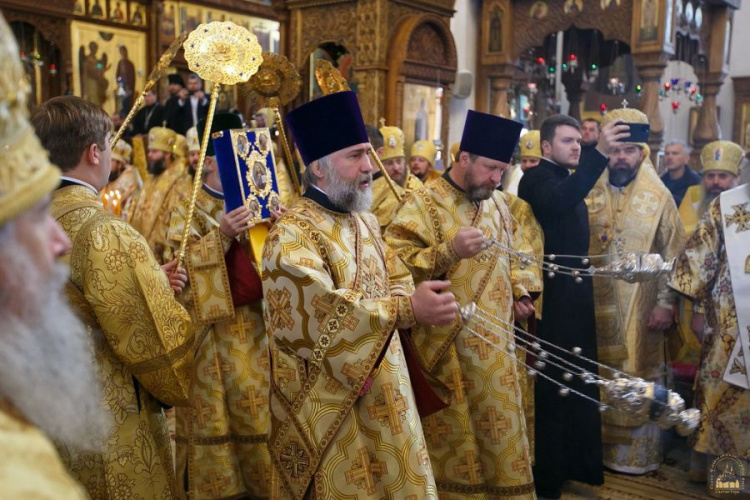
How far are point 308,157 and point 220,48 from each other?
0.74 meters

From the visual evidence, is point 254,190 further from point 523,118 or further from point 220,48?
point 523,118

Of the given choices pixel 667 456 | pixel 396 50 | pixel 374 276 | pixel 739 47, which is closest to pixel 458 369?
pixel 374 276

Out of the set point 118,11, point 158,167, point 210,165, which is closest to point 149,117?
point 118,11

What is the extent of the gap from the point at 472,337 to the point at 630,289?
1621 millimetres

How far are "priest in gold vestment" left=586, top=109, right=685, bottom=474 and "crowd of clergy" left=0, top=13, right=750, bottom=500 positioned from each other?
0.01 m

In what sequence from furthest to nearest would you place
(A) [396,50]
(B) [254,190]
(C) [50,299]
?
(A) [396,50]
(B) [254,190]
(C) [50,299]

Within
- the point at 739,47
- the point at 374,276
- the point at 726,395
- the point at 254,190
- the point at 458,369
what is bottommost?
the point at 726,395

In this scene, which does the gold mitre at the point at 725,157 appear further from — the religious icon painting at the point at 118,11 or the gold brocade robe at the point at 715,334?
the religious icon painting at the point at 118,11

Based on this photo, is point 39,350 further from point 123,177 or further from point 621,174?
point 123,177

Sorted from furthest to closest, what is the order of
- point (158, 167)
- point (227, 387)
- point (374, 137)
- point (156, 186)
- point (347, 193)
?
1. point (158, 167)
2. point (156, 186)
3. point (374, 137)
4. point (227, 387)
5. point (347, 193)

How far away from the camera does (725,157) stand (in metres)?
5.39

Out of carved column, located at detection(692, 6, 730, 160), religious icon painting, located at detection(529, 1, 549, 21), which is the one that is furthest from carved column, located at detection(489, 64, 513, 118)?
carved column, located at detection(692, 6, 730, 160)

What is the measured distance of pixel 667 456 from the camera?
5.07m

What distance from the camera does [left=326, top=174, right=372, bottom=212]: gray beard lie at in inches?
106
